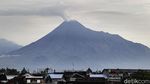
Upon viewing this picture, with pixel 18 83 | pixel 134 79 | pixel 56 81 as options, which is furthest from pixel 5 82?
pixel 134 79

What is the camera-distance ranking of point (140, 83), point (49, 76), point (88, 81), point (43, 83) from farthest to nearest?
point (49, 76) < point (43, 83) < point (88, 81) < point (140, 83)

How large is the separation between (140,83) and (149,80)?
2.66 m

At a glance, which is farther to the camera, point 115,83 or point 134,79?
point 115,83

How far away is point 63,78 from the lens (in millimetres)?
126938

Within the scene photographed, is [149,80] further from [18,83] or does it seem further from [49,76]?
[49,76]

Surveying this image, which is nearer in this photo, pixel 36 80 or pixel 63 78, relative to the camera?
pixel 36 80

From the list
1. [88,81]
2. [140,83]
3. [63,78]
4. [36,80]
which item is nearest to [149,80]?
[140,83]

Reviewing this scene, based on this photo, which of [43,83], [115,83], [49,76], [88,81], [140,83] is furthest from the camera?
[49,76]

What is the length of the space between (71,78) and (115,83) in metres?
15.4

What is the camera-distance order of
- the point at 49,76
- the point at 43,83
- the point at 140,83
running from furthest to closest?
the point at 49,76 < the point at 43,83 < the point at 140,83

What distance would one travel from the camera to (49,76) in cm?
12562

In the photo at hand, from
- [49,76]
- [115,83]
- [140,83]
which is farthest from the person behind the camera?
[49,76]

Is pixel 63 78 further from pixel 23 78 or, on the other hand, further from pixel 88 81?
pixel 88 81

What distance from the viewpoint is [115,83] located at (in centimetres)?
10838
